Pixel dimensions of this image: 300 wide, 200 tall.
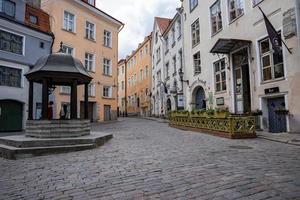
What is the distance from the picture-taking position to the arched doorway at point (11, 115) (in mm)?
16969

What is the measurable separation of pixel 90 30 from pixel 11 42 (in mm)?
10308

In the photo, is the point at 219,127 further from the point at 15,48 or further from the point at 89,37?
the point at 89,37

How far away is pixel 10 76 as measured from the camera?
17.7 meters

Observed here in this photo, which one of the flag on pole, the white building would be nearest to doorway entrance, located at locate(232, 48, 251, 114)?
the flag on pole

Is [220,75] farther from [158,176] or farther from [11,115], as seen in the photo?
[11,115]

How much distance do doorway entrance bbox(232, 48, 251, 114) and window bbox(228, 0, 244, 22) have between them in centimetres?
244

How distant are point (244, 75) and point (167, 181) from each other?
1211 centimetres

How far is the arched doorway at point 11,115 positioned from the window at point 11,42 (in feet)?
12.3

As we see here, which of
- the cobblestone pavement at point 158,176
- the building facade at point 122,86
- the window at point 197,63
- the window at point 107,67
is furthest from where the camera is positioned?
the building facade at point 122,86

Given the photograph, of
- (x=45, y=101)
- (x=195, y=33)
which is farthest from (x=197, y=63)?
(x=45, y=101)

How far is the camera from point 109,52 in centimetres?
2911

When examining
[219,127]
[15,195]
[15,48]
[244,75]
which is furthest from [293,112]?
[15,48]

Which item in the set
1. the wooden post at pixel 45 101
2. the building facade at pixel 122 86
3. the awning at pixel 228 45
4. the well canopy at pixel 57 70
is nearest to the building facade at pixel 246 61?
the awning at pixel 228 45

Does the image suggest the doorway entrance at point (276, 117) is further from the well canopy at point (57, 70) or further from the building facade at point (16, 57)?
the building facade at point (16, 57)
